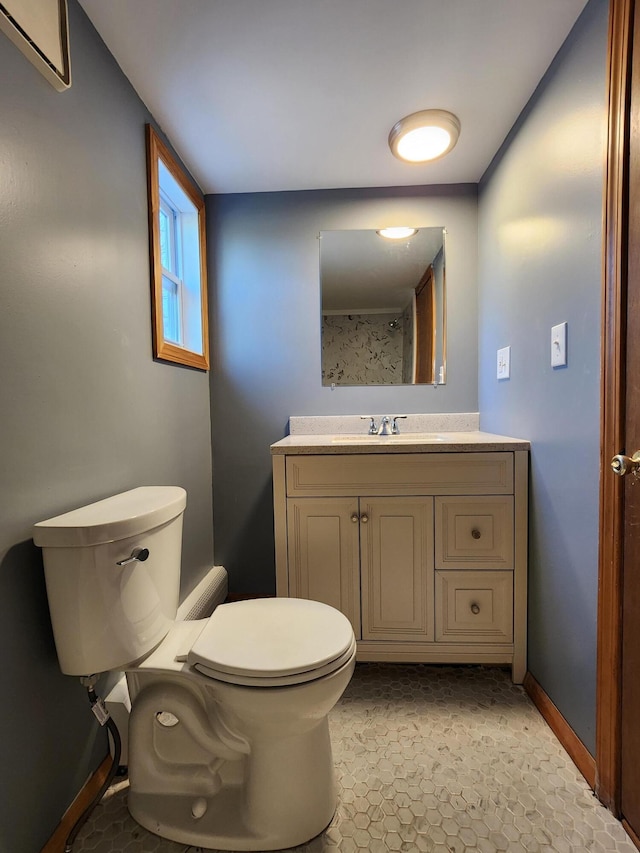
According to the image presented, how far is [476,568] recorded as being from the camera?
1449mm

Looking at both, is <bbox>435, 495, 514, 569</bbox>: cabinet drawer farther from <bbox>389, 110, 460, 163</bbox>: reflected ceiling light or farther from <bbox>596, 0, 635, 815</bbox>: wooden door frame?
<bbox>389, 110, 460, 163</bbox>: reflected ceiling light

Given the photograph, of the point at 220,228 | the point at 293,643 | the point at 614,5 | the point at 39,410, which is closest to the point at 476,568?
the point at 293,643

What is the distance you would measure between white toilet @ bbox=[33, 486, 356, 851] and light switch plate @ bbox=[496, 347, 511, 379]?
3.72 ft

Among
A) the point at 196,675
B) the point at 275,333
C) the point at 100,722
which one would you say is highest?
the point at 275,333

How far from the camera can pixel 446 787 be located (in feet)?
3.53

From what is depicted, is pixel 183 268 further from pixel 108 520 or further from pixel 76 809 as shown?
pixel 76 809

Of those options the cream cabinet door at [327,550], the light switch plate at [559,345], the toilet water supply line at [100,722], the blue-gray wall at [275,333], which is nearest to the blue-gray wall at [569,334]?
the light switch plate at [559,345]

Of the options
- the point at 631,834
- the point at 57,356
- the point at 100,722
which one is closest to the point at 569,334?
the point at 631,834

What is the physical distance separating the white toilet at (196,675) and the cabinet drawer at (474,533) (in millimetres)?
560

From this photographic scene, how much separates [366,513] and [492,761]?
78cm

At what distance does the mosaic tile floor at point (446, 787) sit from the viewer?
0.95 meters

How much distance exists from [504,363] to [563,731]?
123 centimetres

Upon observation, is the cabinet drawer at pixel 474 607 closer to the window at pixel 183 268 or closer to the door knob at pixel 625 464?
the door knob at pixel 625 464

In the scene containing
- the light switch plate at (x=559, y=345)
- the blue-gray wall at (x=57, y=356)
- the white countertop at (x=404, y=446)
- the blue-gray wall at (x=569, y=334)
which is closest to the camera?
the blue-gray wall at (x=57, y=356)
